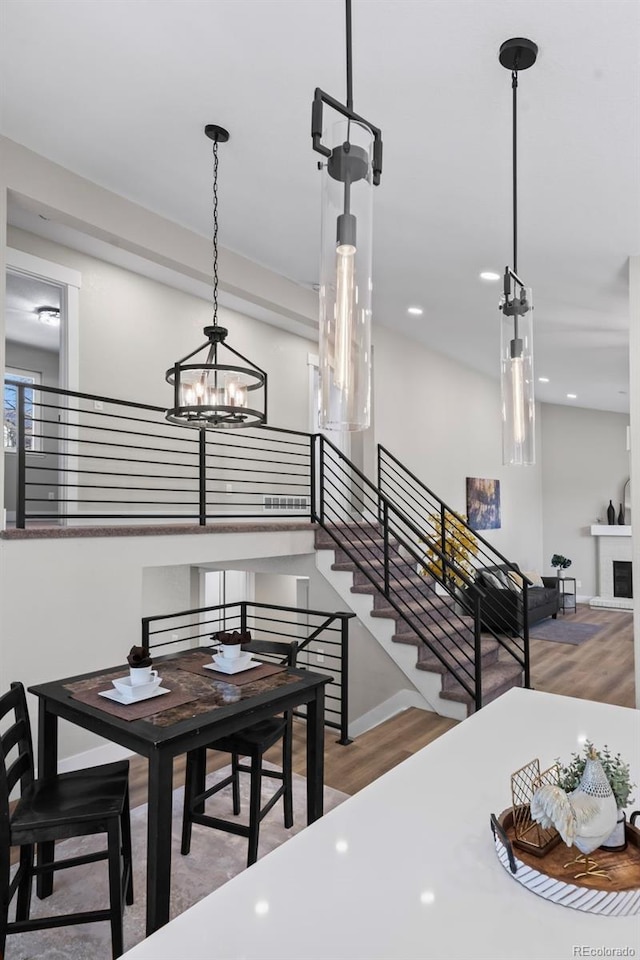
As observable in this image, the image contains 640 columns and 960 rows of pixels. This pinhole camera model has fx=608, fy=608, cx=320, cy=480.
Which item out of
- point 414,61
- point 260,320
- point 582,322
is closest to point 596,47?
point 414,61

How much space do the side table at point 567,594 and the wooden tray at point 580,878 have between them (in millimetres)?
9502

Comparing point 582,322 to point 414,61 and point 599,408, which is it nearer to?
point 414,61

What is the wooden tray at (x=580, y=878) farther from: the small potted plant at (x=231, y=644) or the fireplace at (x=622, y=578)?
the fireplace at (x=622, y=578)

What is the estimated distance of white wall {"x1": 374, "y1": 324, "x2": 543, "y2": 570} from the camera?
7.14m

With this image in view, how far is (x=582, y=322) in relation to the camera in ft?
18.5

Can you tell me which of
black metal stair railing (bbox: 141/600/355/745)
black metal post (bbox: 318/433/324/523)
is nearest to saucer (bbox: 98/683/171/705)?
black metal stair railing (bbox: 141/600/355/745)

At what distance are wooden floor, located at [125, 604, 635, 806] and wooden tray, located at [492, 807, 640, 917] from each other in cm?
243

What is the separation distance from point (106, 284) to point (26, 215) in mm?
854

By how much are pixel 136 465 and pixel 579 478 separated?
8.53m

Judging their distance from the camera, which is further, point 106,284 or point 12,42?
point 106,284

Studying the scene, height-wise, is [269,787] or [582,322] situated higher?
[582,322]

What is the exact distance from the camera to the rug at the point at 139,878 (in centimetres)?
225

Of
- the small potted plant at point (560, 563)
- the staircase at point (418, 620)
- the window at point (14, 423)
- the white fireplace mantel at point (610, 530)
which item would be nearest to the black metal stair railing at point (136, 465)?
the window at point (14, 423)

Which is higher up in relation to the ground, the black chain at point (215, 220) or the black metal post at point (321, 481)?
the black chain at point (215, 220)
